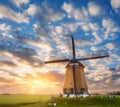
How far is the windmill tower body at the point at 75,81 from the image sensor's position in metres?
69.2

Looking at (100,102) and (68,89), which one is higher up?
(68,89)

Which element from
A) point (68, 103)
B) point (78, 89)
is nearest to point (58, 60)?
point (78, 89)

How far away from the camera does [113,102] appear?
5728 centimetres

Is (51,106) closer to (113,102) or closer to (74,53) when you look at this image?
(113,102)

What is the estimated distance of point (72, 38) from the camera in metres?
76.1

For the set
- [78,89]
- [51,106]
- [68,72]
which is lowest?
[51,106]

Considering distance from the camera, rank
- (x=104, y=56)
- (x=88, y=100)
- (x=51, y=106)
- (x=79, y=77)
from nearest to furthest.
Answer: (x=51, y=106) → (x=88, y=100) → (x=79, y=77) → (x=104, y=56)

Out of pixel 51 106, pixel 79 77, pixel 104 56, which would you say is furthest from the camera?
pixel 104 56

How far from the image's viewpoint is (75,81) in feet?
→ 226

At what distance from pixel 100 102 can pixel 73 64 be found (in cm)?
1635

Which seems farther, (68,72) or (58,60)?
(58,60)

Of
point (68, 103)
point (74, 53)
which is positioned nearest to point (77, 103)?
point (68, 103)

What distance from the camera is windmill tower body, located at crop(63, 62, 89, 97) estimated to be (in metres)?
69.2

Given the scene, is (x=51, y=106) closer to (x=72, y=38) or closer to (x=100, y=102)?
(x=100, y=102)
